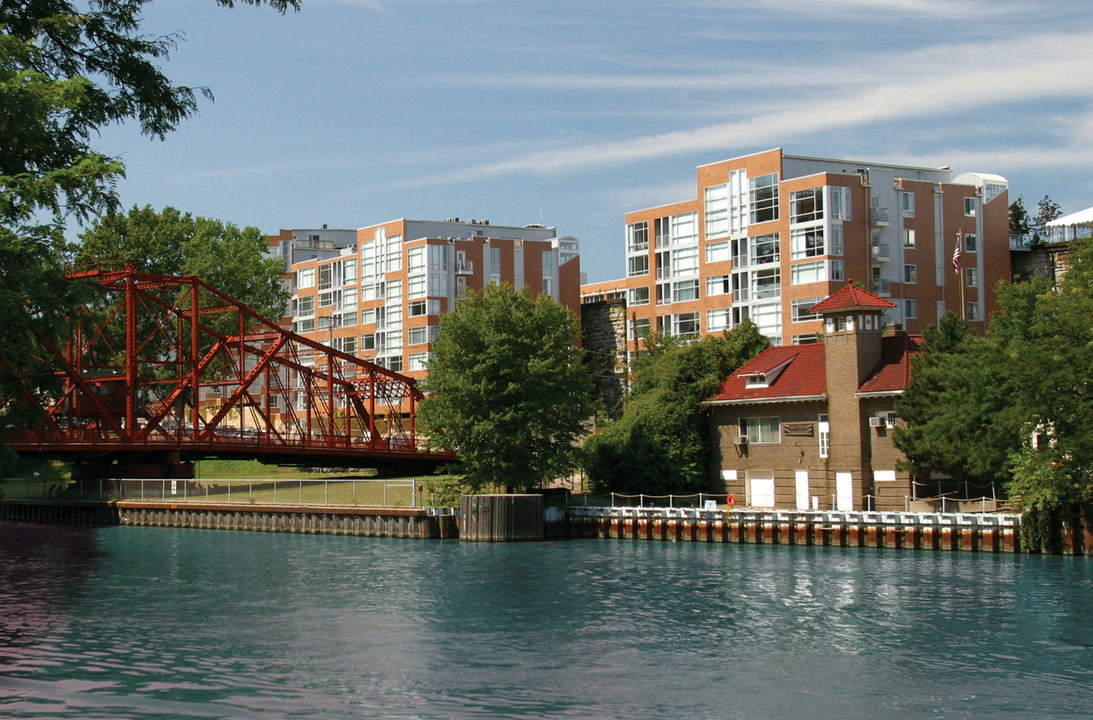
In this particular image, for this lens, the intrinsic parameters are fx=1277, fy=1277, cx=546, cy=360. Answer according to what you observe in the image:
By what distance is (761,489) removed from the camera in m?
70.1

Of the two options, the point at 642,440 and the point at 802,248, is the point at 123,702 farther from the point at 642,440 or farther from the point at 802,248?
the point at 802,248

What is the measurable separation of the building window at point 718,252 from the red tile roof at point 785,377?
2897 centimetres

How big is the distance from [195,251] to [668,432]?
59.6 meters

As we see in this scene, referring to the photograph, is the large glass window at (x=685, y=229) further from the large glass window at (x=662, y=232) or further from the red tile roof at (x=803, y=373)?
the red tile roof at (x=803, y=373)

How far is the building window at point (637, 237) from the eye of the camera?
369 ft

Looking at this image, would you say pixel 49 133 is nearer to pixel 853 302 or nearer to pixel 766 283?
pixel 853 302

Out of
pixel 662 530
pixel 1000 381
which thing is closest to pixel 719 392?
pixel 662 530

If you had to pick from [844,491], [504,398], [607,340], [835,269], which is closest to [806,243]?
[835,269]

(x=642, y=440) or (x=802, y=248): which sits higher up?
(x=802, y=248)

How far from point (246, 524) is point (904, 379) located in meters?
39.8

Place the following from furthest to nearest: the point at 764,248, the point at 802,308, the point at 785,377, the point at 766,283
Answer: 1. the point at 764,248
2. the point at 766,283
3. the point at 802,308
4. the point at 785,377

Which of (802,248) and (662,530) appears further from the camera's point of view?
(802,248)

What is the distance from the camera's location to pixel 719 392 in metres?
73.9

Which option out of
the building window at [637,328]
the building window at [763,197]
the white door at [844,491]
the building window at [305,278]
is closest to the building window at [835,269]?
the building window at [763,197]
